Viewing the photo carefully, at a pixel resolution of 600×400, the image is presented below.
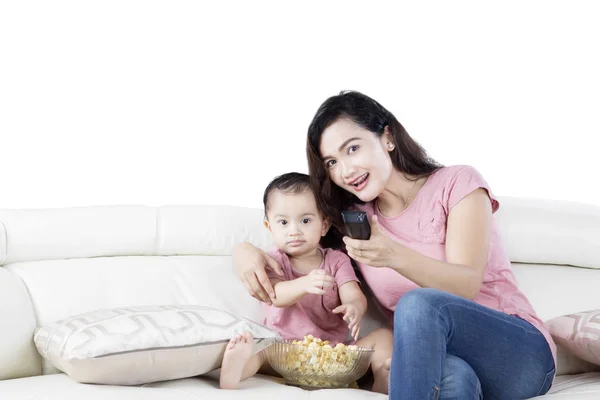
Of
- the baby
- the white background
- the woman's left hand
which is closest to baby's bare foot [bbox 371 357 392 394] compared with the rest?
the baby

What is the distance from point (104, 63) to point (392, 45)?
1192 mm

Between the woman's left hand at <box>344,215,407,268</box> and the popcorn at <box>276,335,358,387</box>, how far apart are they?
0.97ft

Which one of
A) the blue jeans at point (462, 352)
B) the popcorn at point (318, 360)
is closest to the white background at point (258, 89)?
the popcorn at point (318, 360)

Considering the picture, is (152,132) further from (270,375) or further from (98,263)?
(270,375)

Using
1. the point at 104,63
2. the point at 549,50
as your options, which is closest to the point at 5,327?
the point at 104,63

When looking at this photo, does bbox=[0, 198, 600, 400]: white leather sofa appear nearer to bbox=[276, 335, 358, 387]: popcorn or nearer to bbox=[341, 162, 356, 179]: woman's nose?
bbox=[276, 335, 358, 387]: popcorn

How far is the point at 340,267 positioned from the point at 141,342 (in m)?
0.71

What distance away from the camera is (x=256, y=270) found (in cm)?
223

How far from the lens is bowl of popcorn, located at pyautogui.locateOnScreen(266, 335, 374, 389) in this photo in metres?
2.04

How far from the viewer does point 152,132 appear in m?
2.89

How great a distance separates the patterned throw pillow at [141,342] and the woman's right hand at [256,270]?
192mm

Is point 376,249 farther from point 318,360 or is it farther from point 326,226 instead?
point 326,226

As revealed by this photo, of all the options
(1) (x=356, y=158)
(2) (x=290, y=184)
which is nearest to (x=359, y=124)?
(1) (x=356, y=158)

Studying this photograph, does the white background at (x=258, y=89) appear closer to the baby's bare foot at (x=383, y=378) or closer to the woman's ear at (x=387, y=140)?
the woman's ear at (x=387, y=140)
